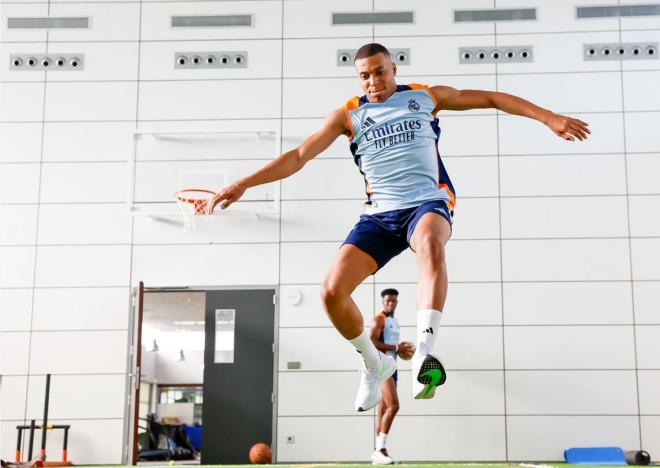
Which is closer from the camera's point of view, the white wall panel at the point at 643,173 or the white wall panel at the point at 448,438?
the white wall panel at the point at 448,438

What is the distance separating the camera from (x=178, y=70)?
34.2 ft

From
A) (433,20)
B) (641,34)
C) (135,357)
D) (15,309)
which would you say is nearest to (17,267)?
(15,309)

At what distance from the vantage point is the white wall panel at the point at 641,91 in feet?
33.3

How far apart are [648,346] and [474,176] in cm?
294

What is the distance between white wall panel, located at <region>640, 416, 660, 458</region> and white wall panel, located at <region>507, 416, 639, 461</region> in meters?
0.08

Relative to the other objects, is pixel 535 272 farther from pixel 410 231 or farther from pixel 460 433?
pixel 410 231

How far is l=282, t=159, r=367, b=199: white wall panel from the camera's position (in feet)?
33.1

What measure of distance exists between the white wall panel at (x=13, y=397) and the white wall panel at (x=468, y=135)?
6.00 metres

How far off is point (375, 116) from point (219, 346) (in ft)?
21.5

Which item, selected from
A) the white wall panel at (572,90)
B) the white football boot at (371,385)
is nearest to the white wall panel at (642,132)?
the white wall panel at (572,90)

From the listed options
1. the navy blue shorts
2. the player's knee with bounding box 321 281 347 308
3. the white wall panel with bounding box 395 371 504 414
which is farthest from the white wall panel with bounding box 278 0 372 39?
the player's knee with bounding box 321 281 347 308

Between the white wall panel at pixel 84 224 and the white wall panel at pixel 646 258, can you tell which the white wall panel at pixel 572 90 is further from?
the white wall panel at pixel 84 224

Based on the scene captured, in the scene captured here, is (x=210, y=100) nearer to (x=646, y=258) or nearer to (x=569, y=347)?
(x=569, y=347)

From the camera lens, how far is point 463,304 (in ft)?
32.1
